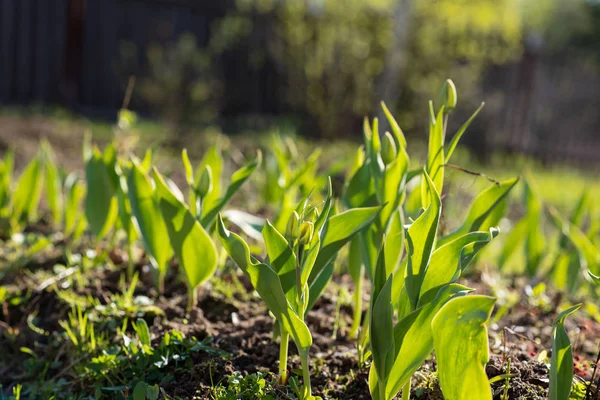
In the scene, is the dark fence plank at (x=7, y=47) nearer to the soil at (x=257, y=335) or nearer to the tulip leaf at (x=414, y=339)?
the soil at (x=257, y=335)

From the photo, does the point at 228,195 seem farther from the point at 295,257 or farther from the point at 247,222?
the point at 295,257

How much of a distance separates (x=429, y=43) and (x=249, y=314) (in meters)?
8.59

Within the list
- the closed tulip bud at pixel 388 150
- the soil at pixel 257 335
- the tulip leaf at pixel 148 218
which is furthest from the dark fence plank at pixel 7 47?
the closed tulip bud at pixel 388 150

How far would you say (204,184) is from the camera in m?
2.04

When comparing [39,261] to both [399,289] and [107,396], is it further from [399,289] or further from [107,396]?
[399,289]

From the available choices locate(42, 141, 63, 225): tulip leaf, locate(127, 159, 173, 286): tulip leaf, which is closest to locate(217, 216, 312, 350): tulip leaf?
locate(127, 159, 173, 286): tulip leaf

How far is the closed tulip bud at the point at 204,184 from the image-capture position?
2026mm

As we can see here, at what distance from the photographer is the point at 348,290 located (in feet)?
8.39

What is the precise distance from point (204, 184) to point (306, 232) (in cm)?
68

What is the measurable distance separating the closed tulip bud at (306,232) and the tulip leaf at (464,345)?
0.34m

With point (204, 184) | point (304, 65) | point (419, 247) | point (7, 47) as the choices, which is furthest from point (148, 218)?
point (7, 47)

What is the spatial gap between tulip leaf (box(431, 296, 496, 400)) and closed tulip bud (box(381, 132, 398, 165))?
787 millimetres

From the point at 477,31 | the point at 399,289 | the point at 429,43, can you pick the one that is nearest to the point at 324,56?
the point at 429,43

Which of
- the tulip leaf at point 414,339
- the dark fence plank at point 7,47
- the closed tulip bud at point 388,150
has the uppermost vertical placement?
the closed tulip bud at point 388,150
